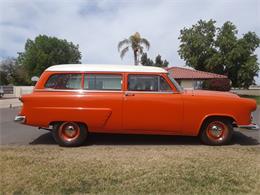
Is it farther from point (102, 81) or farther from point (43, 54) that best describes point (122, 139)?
point (43, 54)

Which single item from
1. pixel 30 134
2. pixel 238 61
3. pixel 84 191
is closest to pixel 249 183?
pixel 84 191

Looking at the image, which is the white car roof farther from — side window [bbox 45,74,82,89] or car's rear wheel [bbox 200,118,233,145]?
car's rear wheel [bbox 200,118,233,145]

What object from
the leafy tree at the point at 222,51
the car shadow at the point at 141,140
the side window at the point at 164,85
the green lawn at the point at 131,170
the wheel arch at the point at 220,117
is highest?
the leafy tree at the point at 222,51

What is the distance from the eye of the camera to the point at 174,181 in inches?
162

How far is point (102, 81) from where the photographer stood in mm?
6551

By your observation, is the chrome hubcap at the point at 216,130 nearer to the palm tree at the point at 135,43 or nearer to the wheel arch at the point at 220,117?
the wheel arch at the point at 220,117

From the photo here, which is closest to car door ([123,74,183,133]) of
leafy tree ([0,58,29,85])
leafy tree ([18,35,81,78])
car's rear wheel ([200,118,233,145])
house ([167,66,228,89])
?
car's rear wheel ([200,118,233,145])

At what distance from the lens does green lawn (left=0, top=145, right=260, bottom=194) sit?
3.89 m

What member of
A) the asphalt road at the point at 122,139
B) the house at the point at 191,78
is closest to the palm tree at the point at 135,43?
the house at the point at 191,78

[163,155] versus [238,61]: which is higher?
[238,61]

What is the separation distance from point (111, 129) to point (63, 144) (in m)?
1.16

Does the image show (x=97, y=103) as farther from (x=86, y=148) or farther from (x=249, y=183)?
(x=249, y=183)

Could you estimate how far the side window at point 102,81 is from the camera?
21.4ft

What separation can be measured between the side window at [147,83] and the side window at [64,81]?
1.24m
